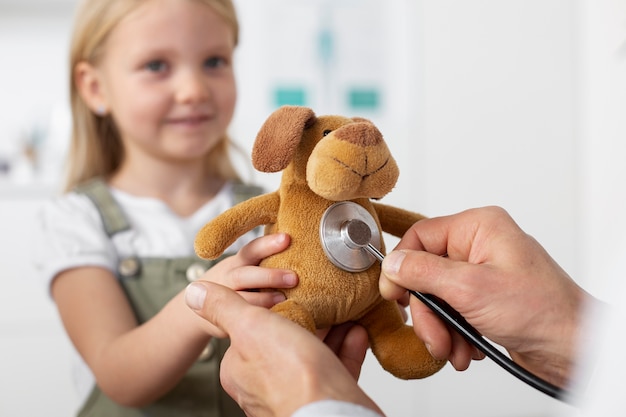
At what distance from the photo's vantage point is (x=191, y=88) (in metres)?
0.83

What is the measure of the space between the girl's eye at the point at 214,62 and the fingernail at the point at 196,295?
0.44 metres

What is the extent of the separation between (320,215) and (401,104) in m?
1.30

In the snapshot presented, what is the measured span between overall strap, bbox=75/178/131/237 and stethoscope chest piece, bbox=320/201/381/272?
1.66 feet

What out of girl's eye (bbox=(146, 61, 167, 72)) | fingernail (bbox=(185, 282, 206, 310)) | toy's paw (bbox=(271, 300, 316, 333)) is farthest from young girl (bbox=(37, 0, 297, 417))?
toy's paw (bbox=(271, 300, 316, 333))

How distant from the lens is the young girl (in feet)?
2.48

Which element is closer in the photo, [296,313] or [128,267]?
[296,313]

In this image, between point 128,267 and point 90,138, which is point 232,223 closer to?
point 128,267

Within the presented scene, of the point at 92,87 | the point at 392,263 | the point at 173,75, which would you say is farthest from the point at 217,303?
the point at 92,87

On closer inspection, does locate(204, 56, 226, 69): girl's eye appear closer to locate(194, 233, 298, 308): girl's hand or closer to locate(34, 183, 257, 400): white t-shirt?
locate(34, 183, 257, 400): white t-shirt

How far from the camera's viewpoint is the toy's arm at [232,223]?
0.46m

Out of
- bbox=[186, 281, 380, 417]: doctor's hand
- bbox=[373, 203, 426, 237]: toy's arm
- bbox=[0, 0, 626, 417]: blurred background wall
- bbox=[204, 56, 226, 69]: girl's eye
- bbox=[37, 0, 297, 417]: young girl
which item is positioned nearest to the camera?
bbox=[186, 281, 380, 417]: doctor's hand

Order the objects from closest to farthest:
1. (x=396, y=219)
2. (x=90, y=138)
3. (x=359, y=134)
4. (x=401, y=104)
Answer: (x=359, y=134) < (x=396, y=219) < (x=90, y=138) < (x=401, y=104)

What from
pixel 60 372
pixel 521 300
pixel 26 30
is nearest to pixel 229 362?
pixel 521 300

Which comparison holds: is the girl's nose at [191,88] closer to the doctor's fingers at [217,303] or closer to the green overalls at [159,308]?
the green overalls at [159,308]
